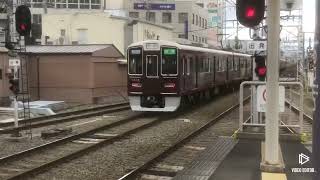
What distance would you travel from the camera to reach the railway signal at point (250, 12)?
7.88 metres

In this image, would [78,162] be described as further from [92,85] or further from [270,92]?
[92,85]

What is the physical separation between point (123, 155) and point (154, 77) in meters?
9.48

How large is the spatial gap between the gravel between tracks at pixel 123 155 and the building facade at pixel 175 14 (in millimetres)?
59737

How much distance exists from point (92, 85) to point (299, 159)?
20.3m

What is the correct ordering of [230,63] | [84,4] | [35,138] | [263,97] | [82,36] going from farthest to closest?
[84,4] → [82,36] → [230,63] → [35,138] → [263,97]

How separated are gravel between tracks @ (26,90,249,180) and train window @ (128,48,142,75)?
2.73 m

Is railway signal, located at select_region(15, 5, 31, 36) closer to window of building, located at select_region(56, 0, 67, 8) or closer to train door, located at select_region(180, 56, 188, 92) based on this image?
train door, located at select_region(180, 56, 188, 92)

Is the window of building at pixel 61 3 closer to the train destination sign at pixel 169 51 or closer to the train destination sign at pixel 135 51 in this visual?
the train destination sign at pixel 135 51

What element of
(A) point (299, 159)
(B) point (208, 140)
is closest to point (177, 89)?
(B) point (208, 140)

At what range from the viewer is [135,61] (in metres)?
22.0

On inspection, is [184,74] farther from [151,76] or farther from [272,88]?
[272,88]

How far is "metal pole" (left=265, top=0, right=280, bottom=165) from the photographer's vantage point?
8.29 metres

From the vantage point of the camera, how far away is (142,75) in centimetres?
2186

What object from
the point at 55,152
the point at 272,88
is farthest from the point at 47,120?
the point at 272,88
